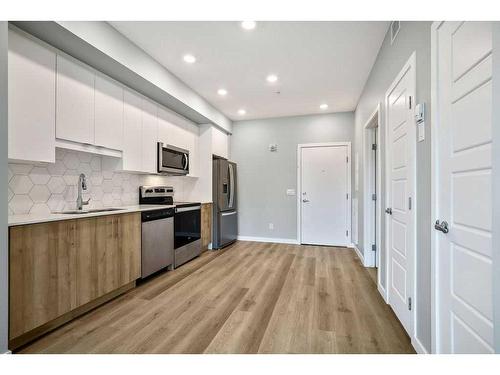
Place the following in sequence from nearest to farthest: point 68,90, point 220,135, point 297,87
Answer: point 68,90 → point 297,87 → point 220,135

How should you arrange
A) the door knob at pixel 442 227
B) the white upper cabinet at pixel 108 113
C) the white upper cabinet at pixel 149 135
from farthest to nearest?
the white upper cabinet at pixel 149 135 < the white upper cabinet at pixel 108 113 < the door knob at pixel 442 227

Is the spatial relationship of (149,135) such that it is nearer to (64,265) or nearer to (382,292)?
(64,265)

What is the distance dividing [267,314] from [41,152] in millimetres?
2261

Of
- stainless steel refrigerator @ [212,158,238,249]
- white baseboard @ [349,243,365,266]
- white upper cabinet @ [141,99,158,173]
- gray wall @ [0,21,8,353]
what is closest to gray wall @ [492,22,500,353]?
gray wall @ [0,21,8,353]

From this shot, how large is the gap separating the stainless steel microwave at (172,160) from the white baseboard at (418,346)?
3145 millimetres

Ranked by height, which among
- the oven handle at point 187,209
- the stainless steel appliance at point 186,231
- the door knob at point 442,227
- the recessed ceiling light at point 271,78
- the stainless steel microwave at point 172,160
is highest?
the recessed ceiling light at point 271,78

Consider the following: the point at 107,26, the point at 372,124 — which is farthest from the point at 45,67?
A: the point at 372,124

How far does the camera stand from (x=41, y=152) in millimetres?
1948

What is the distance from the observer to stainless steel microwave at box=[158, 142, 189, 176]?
337 centimetres

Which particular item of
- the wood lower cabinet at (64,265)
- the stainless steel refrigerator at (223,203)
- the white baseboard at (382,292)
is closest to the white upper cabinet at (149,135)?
the wood lower cabinet at (64,265)

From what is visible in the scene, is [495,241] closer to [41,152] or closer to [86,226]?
[86,226]

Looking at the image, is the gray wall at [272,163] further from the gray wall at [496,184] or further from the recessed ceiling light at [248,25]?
the gray wall at [496,184]

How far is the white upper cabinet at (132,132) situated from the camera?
9.28 ft

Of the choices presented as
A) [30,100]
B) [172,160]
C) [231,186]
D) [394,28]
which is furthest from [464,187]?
[231,186]
